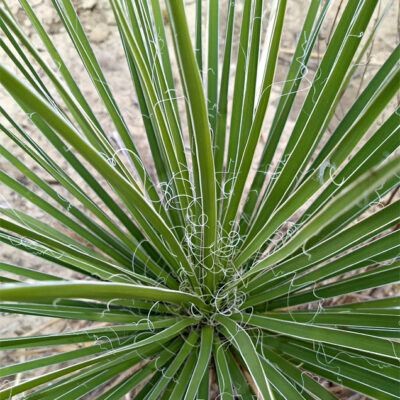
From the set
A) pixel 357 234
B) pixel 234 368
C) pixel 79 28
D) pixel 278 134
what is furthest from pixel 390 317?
pixel 79 28

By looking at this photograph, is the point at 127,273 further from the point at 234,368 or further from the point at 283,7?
the point at 283,7

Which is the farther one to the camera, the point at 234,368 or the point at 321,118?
the point at 234,368

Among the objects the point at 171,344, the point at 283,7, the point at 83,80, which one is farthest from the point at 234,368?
the point at 83,80

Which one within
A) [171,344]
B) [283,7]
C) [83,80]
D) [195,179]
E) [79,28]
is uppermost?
[83,80]

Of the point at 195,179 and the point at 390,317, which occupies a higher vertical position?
the point at 195,179

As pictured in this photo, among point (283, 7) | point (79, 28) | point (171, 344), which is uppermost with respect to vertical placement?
point (79, 28)

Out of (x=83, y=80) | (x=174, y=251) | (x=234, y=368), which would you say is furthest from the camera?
(x=83, y=80)

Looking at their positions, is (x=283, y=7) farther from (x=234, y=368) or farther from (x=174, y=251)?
(x=234, y=368)

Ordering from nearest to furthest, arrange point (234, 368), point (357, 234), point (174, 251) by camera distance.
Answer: point (357, 234) → point (174, 251) → point (234, 368)

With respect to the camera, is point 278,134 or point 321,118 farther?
point 278,134
